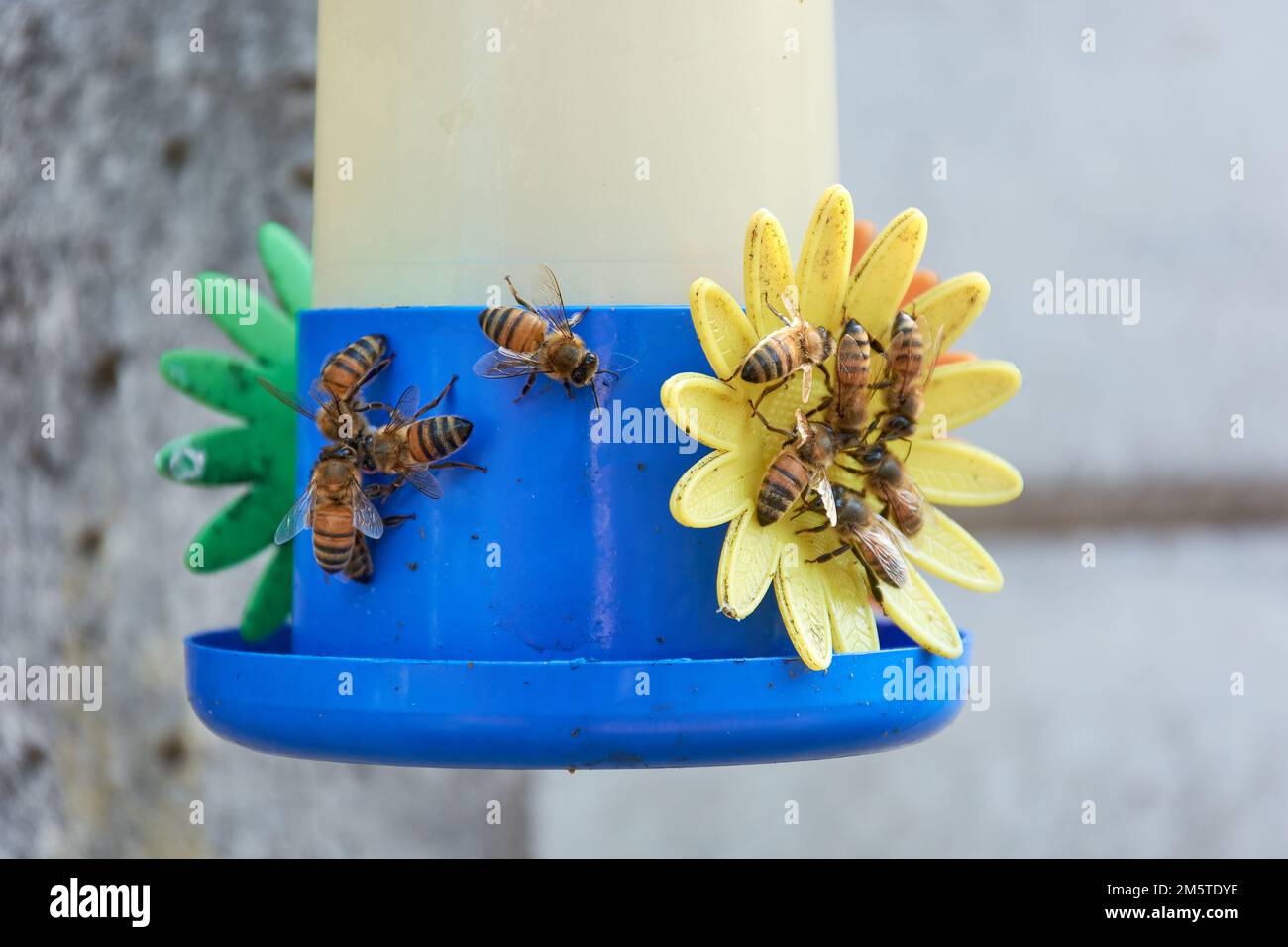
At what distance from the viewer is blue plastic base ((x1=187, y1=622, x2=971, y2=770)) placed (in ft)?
3.98

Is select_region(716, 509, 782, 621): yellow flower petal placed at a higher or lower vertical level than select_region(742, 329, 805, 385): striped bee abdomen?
lower

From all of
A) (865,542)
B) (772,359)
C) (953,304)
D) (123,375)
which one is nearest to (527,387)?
(772,359)

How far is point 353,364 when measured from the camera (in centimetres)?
137

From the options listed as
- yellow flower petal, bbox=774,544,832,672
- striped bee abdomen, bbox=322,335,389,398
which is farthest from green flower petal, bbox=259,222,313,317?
yellow flower petal, bbox=774,544,832,672

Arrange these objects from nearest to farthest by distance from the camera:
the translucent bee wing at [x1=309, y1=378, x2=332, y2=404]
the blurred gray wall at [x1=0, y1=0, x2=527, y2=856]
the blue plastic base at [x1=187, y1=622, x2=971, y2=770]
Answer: the blue plastic base at [x1=187, y1=622, x2=971, y2=770] → the translucent bee wing at [x1=309, y1=378, x2=332, y2=404] → the blurred gray wall at [x1=0, y1=0, x2=527, y2=856]

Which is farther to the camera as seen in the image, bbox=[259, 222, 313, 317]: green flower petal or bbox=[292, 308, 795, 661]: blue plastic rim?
bbox=[259, 222, 313, 317]: green flower petal

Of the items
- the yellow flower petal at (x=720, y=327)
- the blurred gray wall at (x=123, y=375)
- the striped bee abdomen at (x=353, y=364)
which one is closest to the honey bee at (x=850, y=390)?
the yellow flower petal at (x=720, y=327)

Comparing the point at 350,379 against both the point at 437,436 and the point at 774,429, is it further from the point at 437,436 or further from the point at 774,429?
the point at 774,429

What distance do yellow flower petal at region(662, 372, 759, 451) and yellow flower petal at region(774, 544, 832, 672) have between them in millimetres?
131

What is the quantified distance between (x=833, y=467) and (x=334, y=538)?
492 mm

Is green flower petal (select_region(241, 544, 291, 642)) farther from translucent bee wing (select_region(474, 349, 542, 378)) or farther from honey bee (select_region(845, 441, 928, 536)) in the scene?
honey bee (select_region(845, 441, 928, 536))

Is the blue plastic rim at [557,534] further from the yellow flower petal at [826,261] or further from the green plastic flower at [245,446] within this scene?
the green plastic flower at [245,446]

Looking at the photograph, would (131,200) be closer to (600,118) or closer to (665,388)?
(600,118)

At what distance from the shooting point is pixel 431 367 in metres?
1.37
